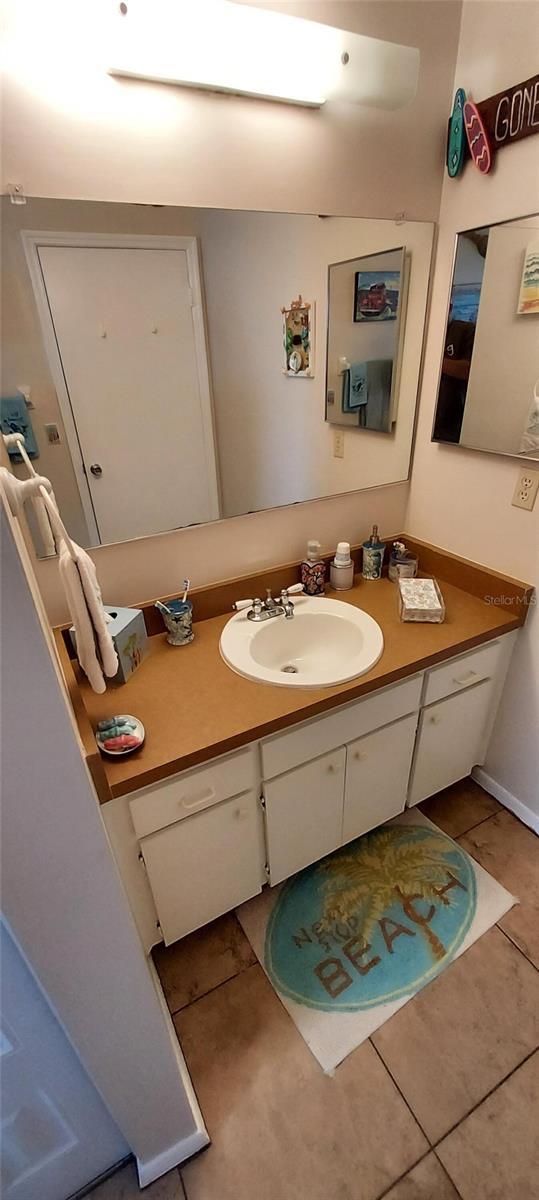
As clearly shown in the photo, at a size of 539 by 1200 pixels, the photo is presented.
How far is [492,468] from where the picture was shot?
4.53ft

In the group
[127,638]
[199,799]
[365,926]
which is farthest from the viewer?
[365,926]

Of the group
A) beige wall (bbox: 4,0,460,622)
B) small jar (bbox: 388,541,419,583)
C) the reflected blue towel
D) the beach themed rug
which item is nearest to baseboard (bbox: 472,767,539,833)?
the beach themed rug

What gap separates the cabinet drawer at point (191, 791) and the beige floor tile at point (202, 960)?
0.57 metres

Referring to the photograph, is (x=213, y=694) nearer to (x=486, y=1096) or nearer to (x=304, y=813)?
(x=304, y=813)

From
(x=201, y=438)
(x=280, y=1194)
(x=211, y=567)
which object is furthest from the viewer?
(x=211, y=567)

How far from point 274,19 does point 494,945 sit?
7.06 ft

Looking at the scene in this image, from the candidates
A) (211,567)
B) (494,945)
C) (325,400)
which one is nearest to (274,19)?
(325,400)

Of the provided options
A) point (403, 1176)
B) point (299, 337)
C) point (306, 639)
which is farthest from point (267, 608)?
point (403, 1176)

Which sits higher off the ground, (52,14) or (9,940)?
(52,14)

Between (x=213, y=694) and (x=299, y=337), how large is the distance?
3.13 ft

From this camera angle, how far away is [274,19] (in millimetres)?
921

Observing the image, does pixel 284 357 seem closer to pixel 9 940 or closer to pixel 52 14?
pixel 52 14

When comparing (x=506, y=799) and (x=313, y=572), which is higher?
(x=313, y=572)

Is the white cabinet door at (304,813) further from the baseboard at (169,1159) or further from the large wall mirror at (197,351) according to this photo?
the large wall mirror at (197,351)
